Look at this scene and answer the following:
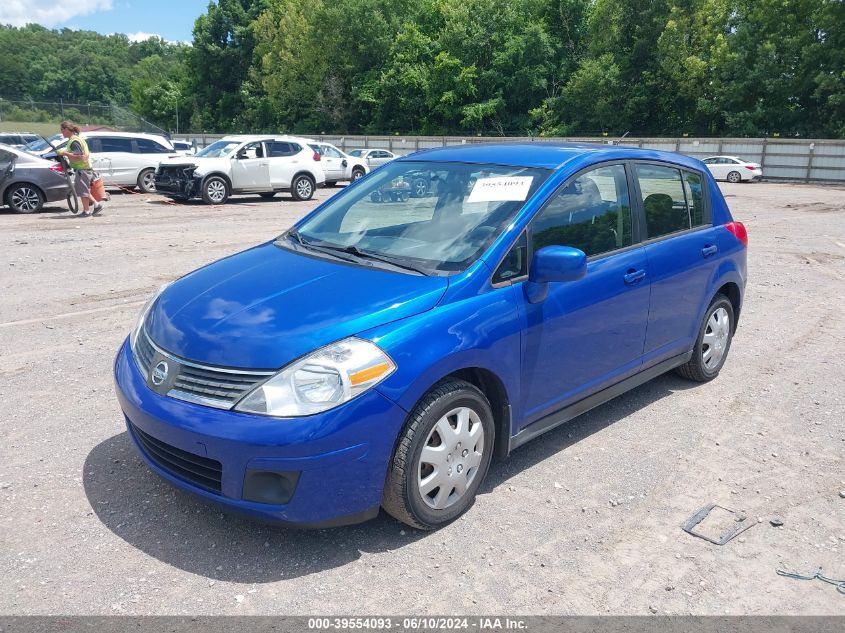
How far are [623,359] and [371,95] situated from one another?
197 feet

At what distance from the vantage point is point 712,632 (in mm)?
2734

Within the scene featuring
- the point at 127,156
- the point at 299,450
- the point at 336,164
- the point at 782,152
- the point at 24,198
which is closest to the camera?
the point at 299,450

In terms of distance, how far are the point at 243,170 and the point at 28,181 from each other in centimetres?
510

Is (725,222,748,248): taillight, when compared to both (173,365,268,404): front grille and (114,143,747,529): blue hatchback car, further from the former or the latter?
(173,365,268,404): front grille

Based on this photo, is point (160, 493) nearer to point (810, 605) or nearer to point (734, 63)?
point (810, 605)

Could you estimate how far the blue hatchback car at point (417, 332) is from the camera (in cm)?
291

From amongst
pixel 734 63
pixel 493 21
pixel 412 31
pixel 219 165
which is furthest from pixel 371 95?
pixel 219 165

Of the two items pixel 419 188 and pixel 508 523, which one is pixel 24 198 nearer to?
pixel 419 188

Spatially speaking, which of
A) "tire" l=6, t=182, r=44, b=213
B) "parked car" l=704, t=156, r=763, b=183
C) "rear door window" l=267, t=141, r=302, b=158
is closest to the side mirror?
"tire" l=6, t=182, r=44, b=213

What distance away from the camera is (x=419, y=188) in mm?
4293

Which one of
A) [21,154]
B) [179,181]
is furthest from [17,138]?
[21,154]

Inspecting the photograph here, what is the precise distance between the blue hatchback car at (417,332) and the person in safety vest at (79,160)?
11.6m

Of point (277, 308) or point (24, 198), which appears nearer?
point (277, 308)

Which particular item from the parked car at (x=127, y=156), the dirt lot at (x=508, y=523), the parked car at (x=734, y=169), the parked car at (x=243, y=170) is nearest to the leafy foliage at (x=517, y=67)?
the parked car at (x=734, y=169)
